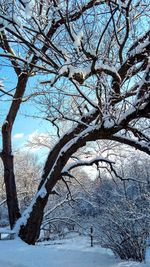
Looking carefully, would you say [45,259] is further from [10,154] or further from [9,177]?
[10,154]

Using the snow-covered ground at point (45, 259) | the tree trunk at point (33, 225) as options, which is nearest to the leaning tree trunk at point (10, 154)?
the tree trunk at point (33, 225)

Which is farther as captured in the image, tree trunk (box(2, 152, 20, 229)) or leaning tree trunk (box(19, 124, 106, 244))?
tree trunk (box(2, 152, 20, 229))

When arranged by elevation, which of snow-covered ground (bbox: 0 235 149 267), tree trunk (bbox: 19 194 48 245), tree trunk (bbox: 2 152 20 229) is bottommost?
snow-covered ground (bbox: 0 235 149 267)

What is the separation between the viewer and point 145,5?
5.52 metres

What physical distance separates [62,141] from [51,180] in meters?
1.12

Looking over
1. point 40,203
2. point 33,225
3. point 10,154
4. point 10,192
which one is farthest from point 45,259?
point 10,154

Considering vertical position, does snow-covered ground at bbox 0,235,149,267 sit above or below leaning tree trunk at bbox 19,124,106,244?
below


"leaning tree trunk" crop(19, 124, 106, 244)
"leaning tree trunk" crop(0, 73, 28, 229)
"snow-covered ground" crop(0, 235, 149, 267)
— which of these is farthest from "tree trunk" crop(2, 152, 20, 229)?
"snow-covered ground" crop(0, 235, 149, 267)

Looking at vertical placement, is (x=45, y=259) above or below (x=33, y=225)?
below

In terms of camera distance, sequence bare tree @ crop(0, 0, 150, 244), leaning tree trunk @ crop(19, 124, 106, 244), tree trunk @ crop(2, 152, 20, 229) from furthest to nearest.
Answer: tree trunk @ crop(2, 152, 20, 229), leaning tree trunk @ crop(19, 124, 106, 244), bare tree @ crop(0, 0, 150, 244)

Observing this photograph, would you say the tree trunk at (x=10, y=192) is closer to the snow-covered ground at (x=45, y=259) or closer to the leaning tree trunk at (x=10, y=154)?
the leaning tree trunk at (x=10, y=154)

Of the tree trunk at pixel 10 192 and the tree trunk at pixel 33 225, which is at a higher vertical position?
the tree trunk at pixel 10 192

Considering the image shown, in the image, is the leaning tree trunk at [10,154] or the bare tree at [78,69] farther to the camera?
the leaning tree trunk at [10,154]

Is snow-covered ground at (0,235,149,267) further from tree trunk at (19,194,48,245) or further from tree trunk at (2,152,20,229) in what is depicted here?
tree trunk at (2,152,20,229)
